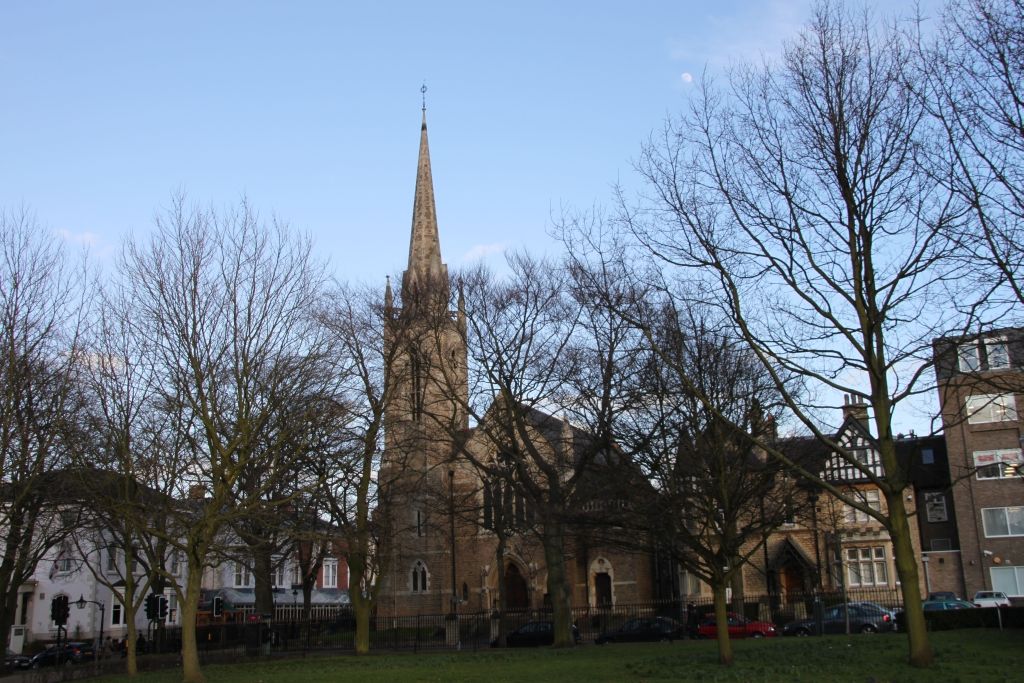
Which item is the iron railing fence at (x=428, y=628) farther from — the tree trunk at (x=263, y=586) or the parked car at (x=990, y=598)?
the parked car at (x=990, y=598)

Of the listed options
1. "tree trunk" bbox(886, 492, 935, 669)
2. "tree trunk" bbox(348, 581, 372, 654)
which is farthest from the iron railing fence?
"tree trunk" bbox(886, 492, 935, 669)

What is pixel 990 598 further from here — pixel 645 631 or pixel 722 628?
pixel 722 628

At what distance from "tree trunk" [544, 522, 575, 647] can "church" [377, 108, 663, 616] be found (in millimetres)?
823

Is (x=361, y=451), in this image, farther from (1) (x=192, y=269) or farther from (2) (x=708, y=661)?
(2) (x=708, y=661)

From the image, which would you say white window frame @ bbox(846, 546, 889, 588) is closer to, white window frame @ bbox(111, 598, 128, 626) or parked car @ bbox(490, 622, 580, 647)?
parked car @ bbox(490, 622, 580, 647)

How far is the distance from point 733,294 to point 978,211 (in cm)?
462

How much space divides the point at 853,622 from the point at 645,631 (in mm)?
7739

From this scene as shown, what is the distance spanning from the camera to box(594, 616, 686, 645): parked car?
3462 cm

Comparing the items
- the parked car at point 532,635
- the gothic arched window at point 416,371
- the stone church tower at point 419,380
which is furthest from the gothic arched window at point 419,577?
the gothic arched window at point 416,371

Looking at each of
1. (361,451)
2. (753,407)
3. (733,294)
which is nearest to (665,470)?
(753,407)

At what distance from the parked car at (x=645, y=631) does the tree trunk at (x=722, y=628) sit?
1432 centimetres

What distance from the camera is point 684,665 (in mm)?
19078

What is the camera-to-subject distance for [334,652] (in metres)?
32.9

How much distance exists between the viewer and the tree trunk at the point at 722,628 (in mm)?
19031
